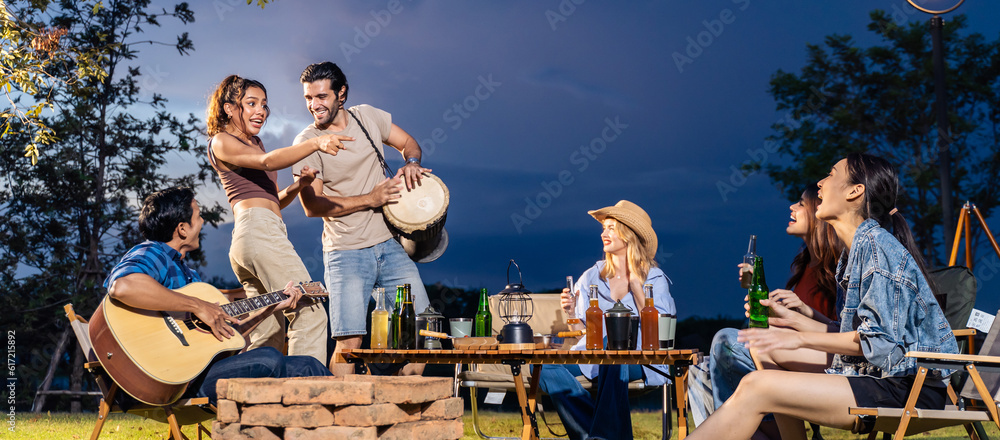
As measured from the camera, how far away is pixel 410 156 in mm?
4527

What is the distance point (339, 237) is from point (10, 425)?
9.86 feet

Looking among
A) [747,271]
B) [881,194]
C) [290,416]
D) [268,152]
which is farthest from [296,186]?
[881,194]

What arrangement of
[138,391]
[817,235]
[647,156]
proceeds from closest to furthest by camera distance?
[138,391], [817,235], [647,156]

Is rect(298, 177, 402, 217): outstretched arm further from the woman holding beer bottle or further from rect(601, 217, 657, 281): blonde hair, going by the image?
the woman holding beer bottle

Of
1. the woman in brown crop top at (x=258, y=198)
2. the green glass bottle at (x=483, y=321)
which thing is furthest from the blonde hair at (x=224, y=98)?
the green glass bottle at (x=483, y=321)

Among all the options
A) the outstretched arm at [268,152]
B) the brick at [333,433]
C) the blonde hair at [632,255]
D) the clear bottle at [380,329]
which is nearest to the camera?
the brick at [333,433]

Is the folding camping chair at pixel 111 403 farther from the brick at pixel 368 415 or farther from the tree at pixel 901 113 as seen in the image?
the tree at pixel 901 113

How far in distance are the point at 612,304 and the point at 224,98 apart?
90.5 inches

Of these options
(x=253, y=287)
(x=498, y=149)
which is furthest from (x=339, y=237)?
(x=498, y=149)

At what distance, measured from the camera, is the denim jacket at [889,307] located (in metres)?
2.29

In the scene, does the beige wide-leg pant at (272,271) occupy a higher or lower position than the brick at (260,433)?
higher

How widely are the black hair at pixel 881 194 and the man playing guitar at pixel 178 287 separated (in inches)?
87.4

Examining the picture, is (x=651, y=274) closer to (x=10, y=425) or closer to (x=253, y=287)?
(x=253, y=287)

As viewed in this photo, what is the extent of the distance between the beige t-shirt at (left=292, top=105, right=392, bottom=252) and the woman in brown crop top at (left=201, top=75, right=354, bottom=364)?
0.70 ft
